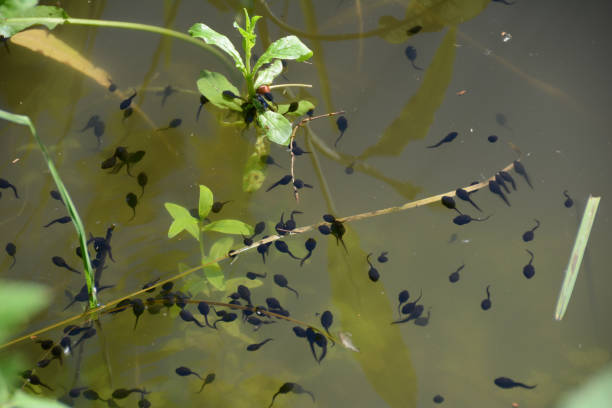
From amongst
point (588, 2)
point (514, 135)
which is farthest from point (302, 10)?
point (588, 2)

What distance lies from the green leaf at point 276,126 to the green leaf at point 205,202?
1.55ft

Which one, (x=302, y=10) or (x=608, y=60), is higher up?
(x=302, y=10)

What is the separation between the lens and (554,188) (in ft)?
10.00

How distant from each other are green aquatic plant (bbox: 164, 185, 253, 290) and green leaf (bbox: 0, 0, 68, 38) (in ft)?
3.89

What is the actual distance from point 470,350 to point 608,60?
2056 millimetres

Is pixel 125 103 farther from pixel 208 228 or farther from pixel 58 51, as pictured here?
A: pixel 208 228

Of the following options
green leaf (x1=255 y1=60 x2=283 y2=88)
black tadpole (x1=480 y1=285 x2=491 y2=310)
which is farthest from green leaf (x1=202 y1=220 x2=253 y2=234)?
black tadpole (x1=480 y1=285 x2=491 y2=310)

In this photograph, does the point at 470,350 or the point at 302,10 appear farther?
the point at 302,10

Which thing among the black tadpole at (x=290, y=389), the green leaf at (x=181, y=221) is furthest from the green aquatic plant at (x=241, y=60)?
the black tadpole at (x=290, y=389)

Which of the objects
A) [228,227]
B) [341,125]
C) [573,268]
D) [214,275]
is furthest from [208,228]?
[573,268]

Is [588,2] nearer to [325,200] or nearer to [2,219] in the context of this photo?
[325,200]

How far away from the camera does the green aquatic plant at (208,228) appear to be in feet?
9.29

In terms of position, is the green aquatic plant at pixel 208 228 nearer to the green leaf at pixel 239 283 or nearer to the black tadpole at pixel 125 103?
the green leaf at pixel 239 283

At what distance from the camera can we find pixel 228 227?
114 inches
